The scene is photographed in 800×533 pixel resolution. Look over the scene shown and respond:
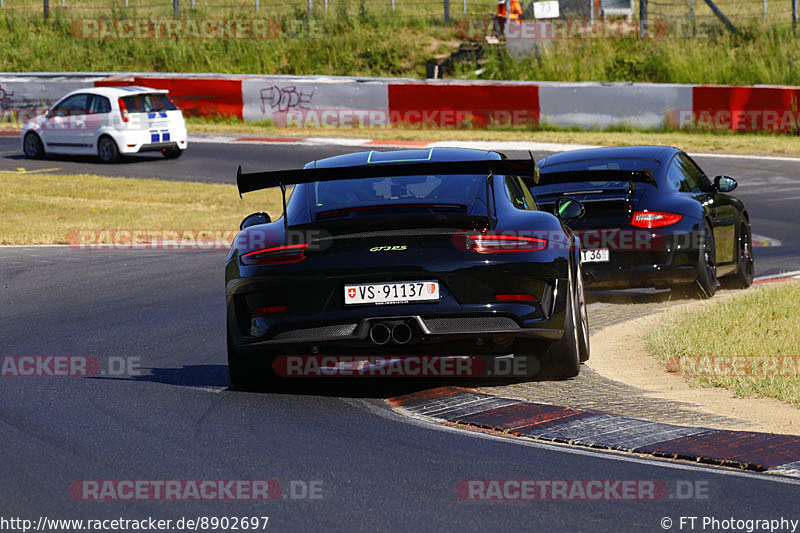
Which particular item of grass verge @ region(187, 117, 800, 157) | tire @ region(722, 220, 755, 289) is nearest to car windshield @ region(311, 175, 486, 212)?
tire @ region(722, 220, 755, 289)

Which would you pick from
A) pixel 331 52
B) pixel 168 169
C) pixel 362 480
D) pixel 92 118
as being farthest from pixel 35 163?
pixel 362 480

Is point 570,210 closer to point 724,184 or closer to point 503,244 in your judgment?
point 503,244

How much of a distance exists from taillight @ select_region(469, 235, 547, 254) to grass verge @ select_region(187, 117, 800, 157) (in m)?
19.5

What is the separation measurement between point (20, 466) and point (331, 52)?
36.0 m

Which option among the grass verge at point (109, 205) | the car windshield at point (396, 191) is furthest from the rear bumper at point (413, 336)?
the grass verge at point (109, 205)

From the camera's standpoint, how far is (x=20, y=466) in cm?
615

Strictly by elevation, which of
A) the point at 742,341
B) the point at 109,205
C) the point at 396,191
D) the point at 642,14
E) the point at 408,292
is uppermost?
the point at 642,14

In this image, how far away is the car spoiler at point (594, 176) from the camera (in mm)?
11445

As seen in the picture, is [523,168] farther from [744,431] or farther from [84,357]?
[84,357]

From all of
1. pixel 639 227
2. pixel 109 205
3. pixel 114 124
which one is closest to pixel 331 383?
pixel 639 227

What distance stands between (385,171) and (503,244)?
32.6 inches

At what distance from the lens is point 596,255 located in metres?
11.9

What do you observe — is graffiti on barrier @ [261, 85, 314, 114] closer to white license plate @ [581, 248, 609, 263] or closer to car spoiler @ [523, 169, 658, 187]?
car spoiler @ [523, 169, 658, 187]

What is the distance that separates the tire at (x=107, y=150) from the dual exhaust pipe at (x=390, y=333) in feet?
67.9
